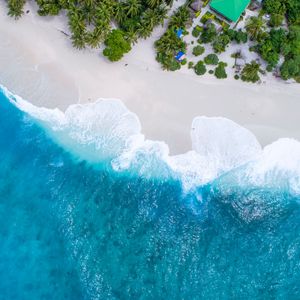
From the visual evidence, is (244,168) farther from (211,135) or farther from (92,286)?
(92,286)

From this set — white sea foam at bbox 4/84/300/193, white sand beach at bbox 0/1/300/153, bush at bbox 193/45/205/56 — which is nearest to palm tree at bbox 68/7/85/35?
white sand beach at bbox 0/1/300/153

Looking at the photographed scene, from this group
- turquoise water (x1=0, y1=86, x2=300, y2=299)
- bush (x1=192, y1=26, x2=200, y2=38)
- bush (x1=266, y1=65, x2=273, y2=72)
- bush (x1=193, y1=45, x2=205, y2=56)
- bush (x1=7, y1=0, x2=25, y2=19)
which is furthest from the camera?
bush (x1=7, y1=0, x2=25, y2=19)

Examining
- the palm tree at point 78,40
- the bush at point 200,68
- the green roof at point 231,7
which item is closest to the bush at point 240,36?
the green roof at point 231,7

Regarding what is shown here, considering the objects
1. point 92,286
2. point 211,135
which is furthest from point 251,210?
point 92,286

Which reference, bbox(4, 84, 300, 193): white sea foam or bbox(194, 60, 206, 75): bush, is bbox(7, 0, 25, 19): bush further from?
bbox(194, 60, 206, 75): bush

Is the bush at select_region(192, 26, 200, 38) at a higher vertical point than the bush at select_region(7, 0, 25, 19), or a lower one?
higher
